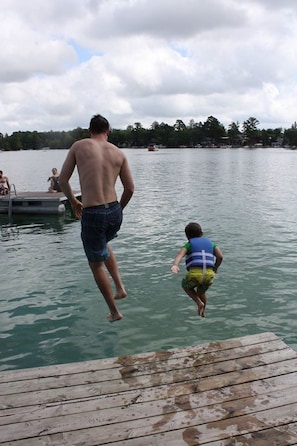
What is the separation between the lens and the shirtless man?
497 centimetres

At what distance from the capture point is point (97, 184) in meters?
4.98

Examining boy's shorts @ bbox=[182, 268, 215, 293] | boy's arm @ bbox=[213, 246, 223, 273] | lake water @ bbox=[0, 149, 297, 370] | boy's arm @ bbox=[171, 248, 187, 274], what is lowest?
lake water @ bbox=[0, 149, 297, 370]

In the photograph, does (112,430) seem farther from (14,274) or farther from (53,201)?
(53,201)

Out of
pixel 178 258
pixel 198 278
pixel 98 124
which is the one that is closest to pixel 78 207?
pixel 98 124

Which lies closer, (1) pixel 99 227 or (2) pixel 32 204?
(1) pixel 99 227

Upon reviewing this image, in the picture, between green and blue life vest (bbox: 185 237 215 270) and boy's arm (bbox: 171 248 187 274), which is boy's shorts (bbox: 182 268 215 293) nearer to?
green and blue life vest (bbox: 185 237 215 270)

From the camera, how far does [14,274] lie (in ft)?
42.4

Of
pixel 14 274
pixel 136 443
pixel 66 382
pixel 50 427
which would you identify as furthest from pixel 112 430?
pixel 14 274

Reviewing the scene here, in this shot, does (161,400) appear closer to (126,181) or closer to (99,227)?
(99,227)

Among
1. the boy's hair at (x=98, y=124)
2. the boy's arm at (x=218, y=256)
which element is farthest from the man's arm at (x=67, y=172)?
the boy's arm at (x=218, y=256)

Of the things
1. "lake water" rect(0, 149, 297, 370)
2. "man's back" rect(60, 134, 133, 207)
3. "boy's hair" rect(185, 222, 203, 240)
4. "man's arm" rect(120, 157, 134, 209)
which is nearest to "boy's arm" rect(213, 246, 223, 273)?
"boy's hair" rect(185, 222, 203, 240)

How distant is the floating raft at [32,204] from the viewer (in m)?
24.5

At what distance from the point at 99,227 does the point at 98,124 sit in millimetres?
1276

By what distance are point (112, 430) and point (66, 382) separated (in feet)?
3.41
